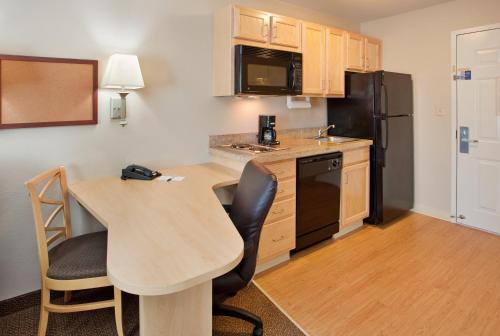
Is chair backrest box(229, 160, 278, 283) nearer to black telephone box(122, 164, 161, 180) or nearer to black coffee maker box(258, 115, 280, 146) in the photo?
black telephone box(122, 164, 161, 180)

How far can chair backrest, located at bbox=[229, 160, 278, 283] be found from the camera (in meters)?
1.52

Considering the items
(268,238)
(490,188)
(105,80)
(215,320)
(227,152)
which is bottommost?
(215,320)

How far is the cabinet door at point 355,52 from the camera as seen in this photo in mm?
3609

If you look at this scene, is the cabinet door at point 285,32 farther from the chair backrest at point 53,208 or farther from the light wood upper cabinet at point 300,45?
the chair backrest at point 53,208

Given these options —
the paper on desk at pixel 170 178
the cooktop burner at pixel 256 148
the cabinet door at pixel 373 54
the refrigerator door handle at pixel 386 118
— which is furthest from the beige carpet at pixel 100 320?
the cabinet door at pixel 373 54

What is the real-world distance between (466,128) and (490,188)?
650 mm

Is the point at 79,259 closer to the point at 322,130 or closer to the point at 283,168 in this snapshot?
the point at 283,168

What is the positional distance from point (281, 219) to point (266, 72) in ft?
4.07

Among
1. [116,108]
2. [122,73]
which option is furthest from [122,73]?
[116,108]

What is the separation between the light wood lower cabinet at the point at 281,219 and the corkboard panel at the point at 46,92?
4.52ft

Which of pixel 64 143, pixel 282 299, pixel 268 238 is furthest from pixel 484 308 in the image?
pixel 64 143

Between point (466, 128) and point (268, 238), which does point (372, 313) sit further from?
point (466, 128)

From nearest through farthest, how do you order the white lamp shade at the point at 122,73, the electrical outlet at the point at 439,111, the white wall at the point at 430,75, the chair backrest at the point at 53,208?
1. the chair backrest at the point at 53,208
2. the white lamp shade at the point at 122,73
3. the white wall at the point at 430,75
4. the electrical outlet at the point at 439,111

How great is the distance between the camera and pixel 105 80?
224 centimetres
